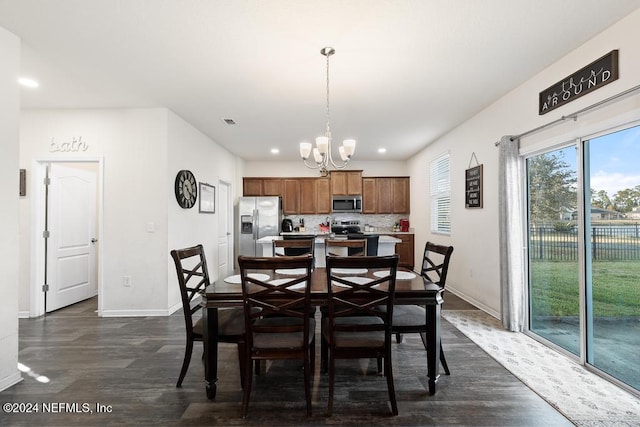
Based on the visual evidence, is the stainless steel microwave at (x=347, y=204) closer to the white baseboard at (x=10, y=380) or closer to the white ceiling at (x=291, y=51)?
the white ceiling at (x=291, y=51)

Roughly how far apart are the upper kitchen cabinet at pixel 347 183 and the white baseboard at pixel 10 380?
5.91m

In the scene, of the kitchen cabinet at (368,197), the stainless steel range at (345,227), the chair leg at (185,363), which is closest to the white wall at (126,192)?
the chair leg at (185,363)

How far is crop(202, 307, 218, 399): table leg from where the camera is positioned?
6.93 feet

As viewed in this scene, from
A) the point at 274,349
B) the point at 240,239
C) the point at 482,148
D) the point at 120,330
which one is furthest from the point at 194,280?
the point at 482,148

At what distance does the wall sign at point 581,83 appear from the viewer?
2281mm

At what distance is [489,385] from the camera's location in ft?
7.55

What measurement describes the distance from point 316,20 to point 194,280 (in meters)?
3.81

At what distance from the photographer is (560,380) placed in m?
2.37

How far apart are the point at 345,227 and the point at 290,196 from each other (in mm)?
1478

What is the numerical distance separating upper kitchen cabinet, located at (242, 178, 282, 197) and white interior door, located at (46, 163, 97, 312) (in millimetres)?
3146

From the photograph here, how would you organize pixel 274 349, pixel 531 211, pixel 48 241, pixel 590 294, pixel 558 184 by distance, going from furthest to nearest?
pixel 48 241, pixel 531 211, pixel 558 184, pixel 590 294, pixel 274 349

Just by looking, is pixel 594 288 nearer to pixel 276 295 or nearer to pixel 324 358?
pixel 324 358

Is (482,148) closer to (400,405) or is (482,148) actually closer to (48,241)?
(400,405)

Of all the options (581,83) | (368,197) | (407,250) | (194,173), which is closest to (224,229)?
(194,173)
